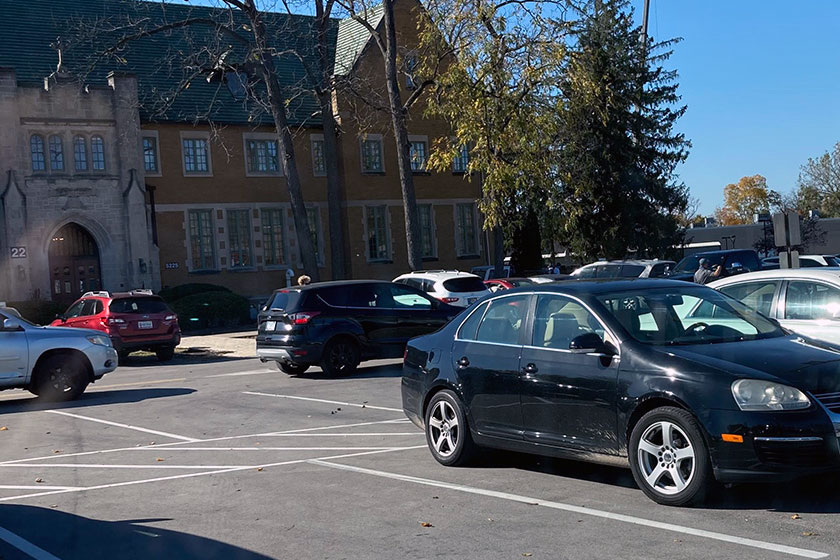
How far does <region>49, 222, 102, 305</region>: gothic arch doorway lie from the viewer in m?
35.9

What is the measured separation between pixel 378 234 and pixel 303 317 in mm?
26215

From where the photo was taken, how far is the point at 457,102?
28.3 meters

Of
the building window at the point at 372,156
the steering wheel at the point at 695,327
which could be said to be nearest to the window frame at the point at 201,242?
the building window at the point at 372,156

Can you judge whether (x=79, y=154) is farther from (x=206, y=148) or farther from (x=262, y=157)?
(x=262, y=157)

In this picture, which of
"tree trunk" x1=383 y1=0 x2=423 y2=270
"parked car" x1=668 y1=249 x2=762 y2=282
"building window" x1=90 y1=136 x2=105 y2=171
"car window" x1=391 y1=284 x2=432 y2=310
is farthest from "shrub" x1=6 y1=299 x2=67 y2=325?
"parked car" x1=668 y1=249 x2=762 y2=282

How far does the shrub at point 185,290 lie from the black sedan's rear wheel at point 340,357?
18.4 metres

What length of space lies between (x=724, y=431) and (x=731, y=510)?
23.8 inches

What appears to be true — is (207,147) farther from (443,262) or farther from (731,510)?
(731,510)

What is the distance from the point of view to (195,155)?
39.9 metres

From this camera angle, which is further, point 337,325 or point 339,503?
A: point 337,325

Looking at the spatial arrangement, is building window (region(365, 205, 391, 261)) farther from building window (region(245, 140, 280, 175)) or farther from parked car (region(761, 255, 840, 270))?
parked car (region(761, 255, 840, 270))

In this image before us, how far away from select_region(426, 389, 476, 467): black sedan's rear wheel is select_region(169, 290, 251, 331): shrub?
25186 millimetres

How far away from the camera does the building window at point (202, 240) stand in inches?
1560

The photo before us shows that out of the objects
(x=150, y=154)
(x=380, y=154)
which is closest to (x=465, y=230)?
(x=380, y=154)
